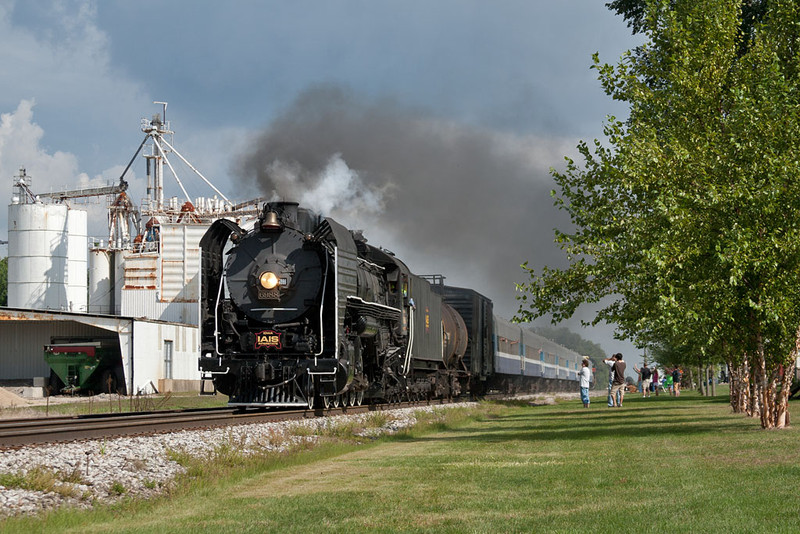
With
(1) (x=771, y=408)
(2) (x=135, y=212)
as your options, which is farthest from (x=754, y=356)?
(2) (x=135, y=212)

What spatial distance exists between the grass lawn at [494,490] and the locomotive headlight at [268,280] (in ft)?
17.9

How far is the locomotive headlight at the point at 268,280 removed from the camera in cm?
1945

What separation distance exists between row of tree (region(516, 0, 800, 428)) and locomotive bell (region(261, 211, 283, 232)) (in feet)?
18.9

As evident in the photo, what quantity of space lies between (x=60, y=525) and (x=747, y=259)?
11.4 metres

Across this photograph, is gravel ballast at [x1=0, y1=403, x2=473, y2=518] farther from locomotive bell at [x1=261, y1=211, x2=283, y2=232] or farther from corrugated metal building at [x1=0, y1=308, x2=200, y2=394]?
corrugated metal building at [x1=0, y1=308, x2=200, y2=394]

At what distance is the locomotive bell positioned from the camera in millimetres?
19844

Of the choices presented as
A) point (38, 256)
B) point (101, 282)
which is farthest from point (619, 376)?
point (38, 256)

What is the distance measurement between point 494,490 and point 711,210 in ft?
29.7

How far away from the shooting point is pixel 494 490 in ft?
30.0

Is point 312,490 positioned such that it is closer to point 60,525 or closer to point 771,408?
point 60,525

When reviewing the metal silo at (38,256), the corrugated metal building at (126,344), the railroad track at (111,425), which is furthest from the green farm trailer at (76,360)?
the metal silo at (38,256)

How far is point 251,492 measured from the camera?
9742mm

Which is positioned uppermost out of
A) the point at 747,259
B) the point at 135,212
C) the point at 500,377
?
the point at 135,212

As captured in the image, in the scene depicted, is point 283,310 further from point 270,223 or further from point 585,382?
point 585,382
